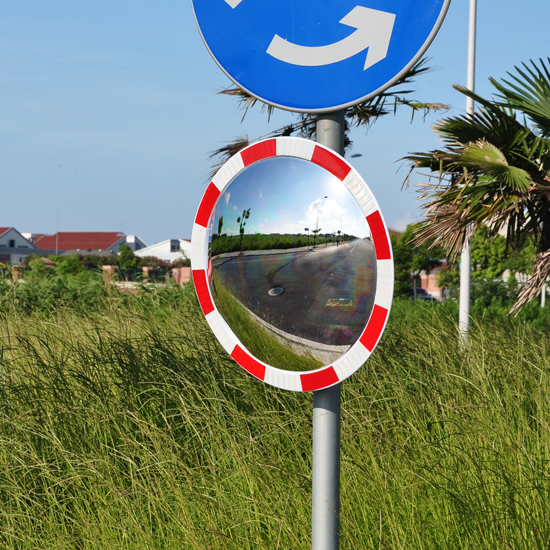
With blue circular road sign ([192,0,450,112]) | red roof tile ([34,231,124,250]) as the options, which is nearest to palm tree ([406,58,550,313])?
blue circular road sign ([192,0,450,112])

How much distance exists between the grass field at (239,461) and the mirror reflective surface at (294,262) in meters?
0.91

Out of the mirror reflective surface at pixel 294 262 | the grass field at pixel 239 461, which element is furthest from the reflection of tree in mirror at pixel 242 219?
the grass field at pixel 239 461

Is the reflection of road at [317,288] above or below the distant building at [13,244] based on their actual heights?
below

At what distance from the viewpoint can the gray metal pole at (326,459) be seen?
66.0 inches

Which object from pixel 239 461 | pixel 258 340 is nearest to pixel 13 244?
pixel 239 461

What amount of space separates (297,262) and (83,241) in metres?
118

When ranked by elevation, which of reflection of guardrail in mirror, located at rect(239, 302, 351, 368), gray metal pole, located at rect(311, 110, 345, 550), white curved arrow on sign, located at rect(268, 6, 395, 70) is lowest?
gray metal pole, located at rect(311, 110, 345, 550)

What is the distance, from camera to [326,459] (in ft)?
5.52

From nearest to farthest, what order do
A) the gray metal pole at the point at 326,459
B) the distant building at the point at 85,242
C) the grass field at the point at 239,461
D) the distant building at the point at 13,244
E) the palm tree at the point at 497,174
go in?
the gray metal pole at the point at 326,459, the grass field at the point at 239,461, the palm tree at the point at 497,174, the distant building at the point at 13,244, the distant building at the point at 85,242

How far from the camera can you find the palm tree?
718 centimetres

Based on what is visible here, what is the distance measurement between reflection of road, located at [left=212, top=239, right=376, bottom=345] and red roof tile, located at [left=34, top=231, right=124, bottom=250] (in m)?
112

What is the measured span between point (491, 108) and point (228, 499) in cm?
618

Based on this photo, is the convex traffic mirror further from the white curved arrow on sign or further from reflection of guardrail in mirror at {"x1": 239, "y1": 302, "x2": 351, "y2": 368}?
the white curved arrow on sign

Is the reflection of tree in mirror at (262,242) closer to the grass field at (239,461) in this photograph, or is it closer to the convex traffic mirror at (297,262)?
the convex traffic mirror at (297,262)
